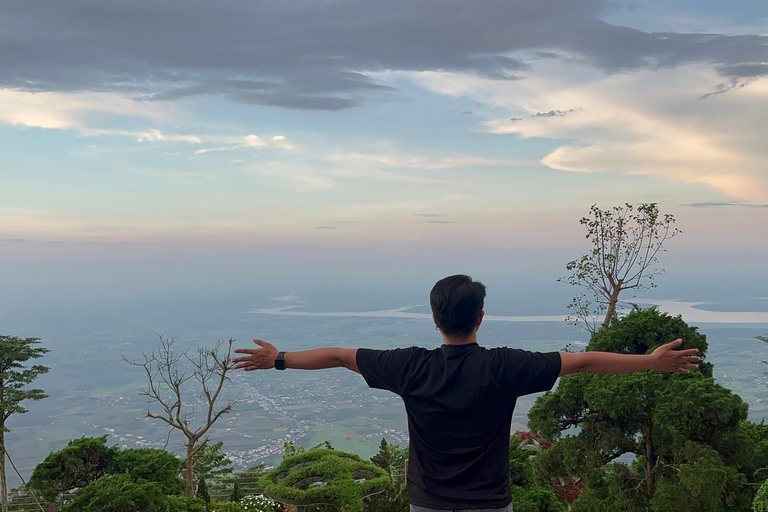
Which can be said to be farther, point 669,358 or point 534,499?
point 534,499

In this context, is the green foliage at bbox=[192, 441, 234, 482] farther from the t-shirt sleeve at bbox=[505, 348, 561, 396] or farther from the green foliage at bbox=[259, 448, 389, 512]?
the t-shirt sleeve at bbox=[505, 348, 561, 396]

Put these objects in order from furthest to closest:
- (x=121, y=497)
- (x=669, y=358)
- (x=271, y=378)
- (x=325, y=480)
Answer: (x=271, y=378) < (x=325, y=480) < (x=121, y=497) < (x=669, y=358)

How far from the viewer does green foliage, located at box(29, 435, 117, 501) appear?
7719 millimetres

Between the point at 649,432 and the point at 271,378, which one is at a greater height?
the point at 649,432

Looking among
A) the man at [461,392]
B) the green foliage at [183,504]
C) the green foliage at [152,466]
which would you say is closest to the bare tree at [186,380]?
the green foliage at [152,466]

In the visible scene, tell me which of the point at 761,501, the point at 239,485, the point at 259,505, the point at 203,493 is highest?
the point at 761,501

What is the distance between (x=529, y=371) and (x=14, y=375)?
39.5ft

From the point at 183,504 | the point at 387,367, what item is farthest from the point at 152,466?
the point at 387,367

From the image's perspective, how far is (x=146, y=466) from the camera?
7.47 metres

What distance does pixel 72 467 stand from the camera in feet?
25.2

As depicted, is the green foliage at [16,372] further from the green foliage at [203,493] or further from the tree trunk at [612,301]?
the tree trunk at [612,301]

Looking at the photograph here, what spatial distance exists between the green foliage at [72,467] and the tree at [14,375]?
350 centimetres

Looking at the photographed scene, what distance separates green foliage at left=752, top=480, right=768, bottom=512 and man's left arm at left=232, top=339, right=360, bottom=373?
19.9 feet

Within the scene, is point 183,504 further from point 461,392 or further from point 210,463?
point 210,463
